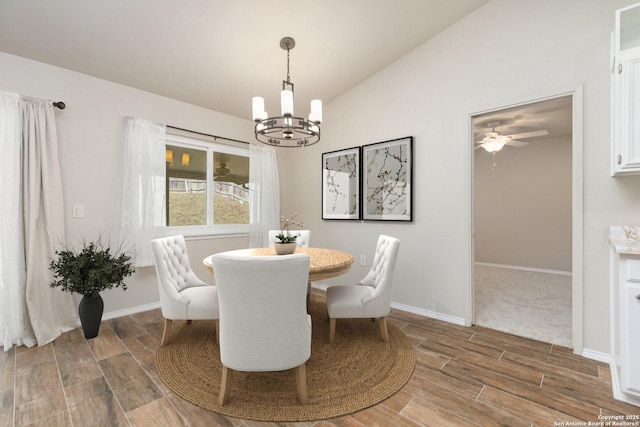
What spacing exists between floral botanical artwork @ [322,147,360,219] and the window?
44.8 inches

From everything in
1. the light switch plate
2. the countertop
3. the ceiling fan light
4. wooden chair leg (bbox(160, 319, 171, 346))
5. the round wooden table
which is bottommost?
wooden chair leg (bbox(160, 319, 171, 346))

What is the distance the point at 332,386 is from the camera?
6.01 ft

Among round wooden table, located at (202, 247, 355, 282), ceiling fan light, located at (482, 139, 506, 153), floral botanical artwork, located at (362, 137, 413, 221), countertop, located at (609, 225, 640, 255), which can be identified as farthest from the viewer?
ceiling fan light, located at (482, 139, 506, 153)

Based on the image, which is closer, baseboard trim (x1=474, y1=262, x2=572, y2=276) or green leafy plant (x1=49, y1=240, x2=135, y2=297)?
green leafy plant (x1=49, y1=240, x2=135, y2=297)

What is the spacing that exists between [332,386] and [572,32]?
323 centimetres

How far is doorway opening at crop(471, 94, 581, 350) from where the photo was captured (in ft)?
11.6

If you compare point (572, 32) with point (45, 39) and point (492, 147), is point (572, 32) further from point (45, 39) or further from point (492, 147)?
point (45, 39)

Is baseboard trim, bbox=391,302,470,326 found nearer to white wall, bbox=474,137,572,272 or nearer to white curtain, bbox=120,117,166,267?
white curtain, bbox=120,117,166,267

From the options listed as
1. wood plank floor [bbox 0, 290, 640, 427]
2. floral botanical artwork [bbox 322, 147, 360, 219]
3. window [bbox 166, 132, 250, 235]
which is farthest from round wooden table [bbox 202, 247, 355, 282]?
window [bbox 166, 132, 250, 235]

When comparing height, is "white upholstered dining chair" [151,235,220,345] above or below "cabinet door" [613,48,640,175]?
below

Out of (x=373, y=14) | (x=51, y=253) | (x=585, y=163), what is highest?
(x=373, y=14)

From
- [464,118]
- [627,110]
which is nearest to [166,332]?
[464,118]

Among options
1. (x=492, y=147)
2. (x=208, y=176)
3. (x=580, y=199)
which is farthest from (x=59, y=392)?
(x=492, y=147)

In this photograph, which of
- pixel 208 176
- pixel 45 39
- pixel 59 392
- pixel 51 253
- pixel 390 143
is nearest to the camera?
pixel 59 392
